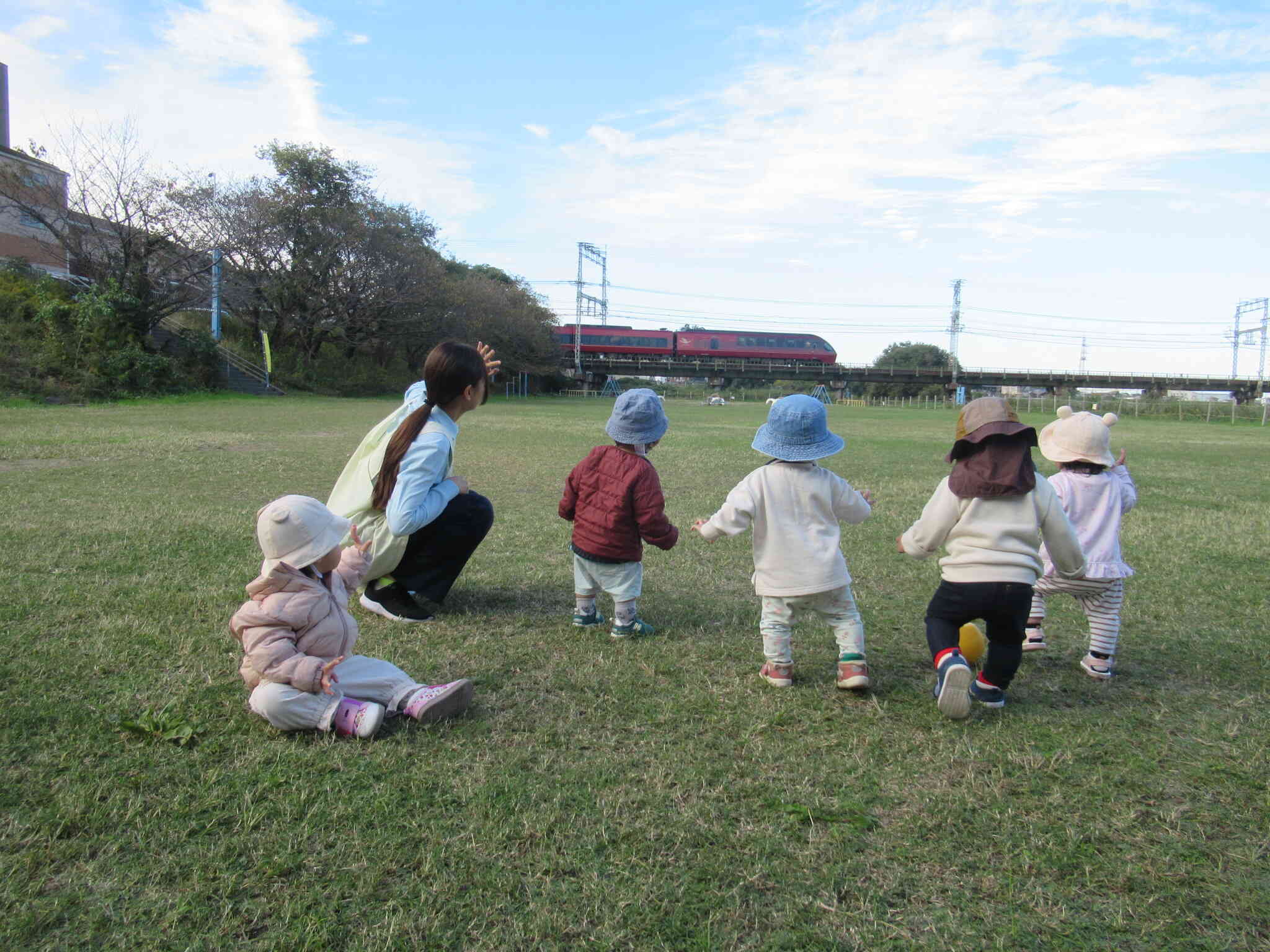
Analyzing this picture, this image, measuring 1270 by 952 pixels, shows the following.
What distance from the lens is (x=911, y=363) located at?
292 feet

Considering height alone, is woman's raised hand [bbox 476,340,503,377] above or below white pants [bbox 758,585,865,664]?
above

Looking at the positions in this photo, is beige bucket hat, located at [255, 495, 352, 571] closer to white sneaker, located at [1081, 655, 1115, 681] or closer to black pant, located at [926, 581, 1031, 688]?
black pant, located at [926, 581, 1031, 688]

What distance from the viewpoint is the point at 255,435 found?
13.9 metres

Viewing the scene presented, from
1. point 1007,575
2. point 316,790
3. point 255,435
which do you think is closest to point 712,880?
point 316,790

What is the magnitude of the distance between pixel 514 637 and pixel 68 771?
1767 millimetres

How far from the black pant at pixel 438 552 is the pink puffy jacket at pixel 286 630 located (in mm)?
1197

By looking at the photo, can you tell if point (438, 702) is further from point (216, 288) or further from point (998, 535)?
point (216, 288)

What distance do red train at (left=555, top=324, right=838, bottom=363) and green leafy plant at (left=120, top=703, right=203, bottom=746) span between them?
5806 cm

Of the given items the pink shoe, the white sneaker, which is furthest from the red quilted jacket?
the white sneaker

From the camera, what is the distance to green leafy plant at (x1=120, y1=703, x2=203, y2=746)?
2594mm

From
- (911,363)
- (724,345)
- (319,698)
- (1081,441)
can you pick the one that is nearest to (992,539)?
(1081,441)

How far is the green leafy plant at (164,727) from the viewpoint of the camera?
259 cm

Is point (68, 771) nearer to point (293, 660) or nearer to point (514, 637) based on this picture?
point (293, 660)

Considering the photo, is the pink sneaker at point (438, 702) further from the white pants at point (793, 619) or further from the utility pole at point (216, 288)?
the utility pole at point (216, 288)
